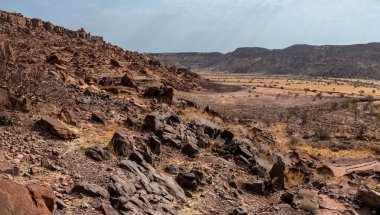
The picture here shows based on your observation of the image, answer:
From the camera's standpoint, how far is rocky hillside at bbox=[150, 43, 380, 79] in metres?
116

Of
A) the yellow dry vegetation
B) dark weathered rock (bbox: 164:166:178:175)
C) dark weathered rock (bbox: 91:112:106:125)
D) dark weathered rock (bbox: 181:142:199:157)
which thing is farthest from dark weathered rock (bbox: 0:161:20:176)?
the yellow dry vegetation

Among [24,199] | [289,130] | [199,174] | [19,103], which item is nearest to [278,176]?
[199,174]

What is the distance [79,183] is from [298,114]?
29441mm

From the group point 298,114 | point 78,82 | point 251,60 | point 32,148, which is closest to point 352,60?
point 251,60

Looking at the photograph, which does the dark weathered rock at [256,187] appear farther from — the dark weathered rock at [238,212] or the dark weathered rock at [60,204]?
the dark weathered rock at [60,204]

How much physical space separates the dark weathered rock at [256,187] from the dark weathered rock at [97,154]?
3974 mm

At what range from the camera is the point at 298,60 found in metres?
134

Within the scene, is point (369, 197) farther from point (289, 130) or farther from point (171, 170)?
point (289, 130)

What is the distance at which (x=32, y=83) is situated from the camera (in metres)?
12.4

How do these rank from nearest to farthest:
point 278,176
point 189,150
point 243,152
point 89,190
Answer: point 89,190, point 278,176, point 189,150, point 243,152

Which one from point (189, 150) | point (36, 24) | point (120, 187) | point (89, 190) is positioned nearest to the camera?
point (89, 190)

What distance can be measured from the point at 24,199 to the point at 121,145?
4.24 m

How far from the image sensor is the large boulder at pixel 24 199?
19.6 feet

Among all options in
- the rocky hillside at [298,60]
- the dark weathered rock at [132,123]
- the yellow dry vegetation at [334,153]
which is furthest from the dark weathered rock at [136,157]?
the rocky hillside at [298,60]
